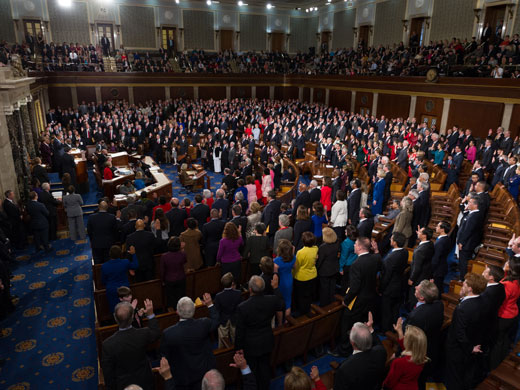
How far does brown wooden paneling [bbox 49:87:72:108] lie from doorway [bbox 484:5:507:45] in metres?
24.5

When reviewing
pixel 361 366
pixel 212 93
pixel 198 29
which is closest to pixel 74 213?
pixel 361 366

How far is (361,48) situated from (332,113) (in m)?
6.97

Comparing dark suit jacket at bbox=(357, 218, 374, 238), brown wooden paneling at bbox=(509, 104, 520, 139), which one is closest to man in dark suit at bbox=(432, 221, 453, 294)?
dark suit jacket at bbox=(357, 218, 374, 238)

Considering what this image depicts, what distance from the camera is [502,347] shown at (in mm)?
4555

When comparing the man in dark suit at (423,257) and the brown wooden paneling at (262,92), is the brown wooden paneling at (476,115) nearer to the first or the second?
the man in dark suit at (423,257)

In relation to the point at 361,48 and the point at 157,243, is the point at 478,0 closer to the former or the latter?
the point at 361,48

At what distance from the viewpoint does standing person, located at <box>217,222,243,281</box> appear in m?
5.48

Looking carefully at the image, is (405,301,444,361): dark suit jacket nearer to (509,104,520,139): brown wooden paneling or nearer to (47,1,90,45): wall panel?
(509,104,520,139): brown wooden paneling

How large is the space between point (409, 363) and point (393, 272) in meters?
2.03

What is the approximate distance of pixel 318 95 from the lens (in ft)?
89.9

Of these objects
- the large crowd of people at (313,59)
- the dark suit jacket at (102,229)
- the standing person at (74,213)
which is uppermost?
the large crowd of people at (313,59)

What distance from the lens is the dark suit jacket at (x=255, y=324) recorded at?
3625 mm

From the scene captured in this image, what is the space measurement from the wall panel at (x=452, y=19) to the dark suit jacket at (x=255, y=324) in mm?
22283

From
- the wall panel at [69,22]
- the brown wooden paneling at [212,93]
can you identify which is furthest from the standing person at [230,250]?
the wall panel at [69,22]
